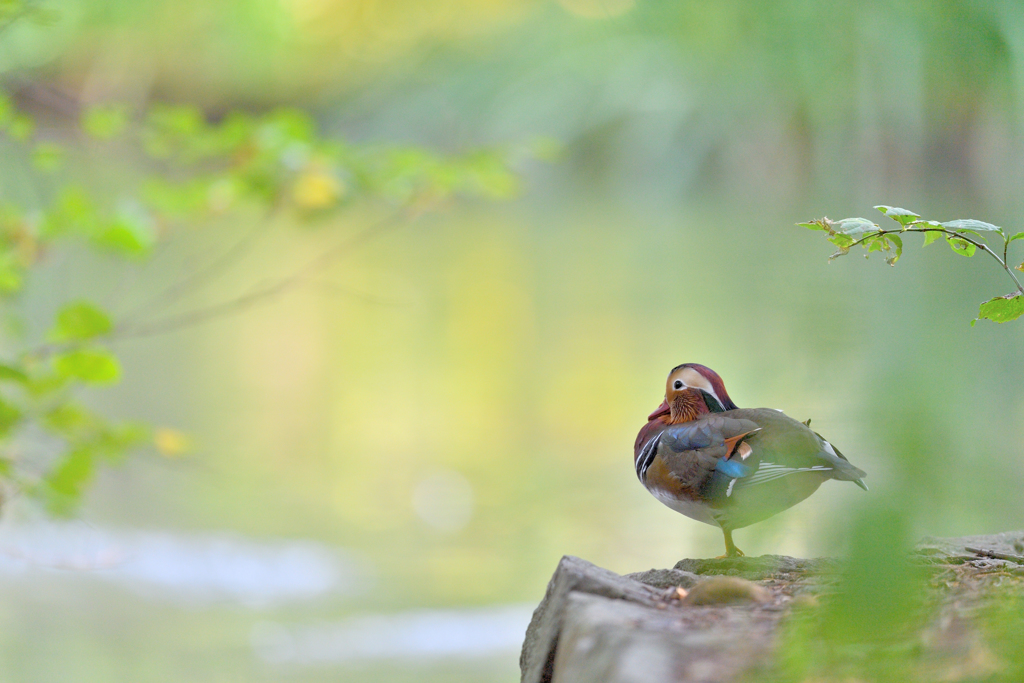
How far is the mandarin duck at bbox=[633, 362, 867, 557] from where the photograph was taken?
310 mm

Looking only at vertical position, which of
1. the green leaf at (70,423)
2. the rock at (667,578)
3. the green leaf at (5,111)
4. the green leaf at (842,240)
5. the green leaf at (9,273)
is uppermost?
the green leaf at (5,111)

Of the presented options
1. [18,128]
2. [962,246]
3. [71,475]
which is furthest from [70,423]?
[962,246]

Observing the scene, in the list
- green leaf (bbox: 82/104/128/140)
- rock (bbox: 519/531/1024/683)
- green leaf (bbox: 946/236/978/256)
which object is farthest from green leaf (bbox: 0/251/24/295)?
green leaf (bbox: 946/236/978/256)

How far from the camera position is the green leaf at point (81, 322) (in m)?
0.50

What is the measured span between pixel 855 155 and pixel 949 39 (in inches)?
37.3

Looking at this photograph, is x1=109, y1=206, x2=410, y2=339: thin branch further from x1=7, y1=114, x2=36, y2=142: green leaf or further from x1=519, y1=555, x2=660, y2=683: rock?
x1=519, y1=555, x2=660, y2=683: rock

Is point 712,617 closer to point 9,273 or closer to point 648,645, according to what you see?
point 648,645

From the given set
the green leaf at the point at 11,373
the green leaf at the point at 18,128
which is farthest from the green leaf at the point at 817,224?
the green leaf at the point at 18,128

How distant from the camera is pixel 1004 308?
1.03 feet

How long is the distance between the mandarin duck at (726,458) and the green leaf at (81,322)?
1.01ft

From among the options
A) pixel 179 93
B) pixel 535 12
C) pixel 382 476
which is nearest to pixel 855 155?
pixel 382 476

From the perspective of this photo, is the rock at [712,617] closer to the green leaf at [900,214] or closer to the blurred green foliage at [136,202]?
the green leaf at [900,214]

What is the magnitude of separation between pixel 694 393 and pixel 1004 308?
0.11 meters

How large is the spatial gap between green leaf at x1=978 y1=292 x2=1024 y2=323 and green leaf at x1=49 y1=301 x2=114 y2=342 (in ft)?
1.38
